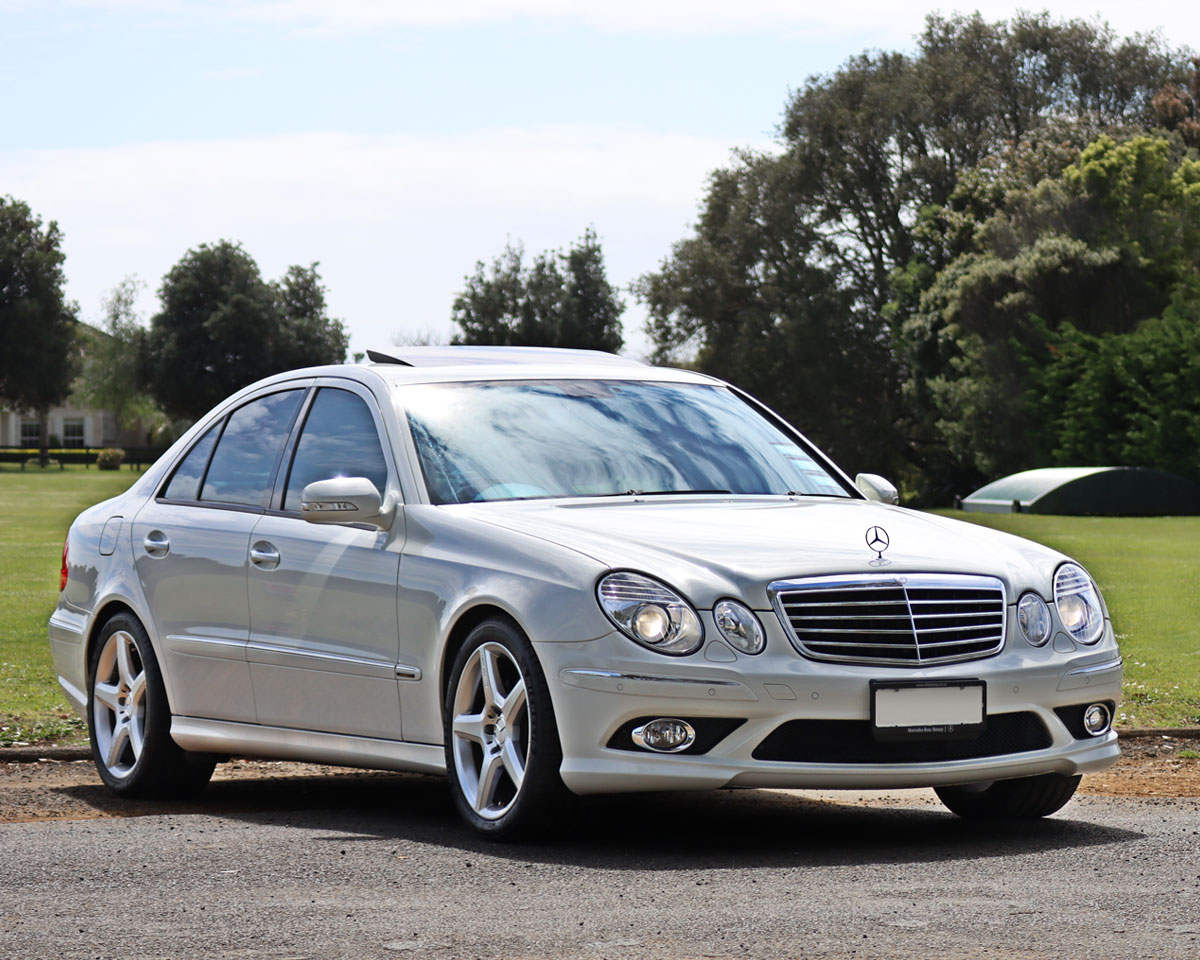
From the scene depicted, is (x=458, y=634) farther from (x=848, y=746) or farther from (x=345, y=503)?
(x=848, y=746)

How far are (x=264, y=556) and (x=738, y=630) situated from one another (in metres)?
2.32

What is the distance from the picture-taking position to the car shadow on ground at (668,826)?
6.37 meters

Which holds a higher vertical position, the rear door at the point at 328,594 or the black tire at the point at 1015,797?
the rear door at the point at 328,594

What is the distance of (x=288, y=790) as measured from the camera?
8758 mm

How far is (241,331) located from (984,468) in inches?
1884

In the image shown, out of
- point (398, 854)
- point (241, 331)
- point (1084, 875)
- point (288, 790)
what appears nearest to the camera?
point (1084, 875)

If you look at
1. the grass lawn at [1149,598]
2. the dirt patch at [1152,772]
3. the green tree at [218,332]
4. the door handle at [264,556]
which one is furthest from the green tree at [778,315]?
the door handle at [264,556]

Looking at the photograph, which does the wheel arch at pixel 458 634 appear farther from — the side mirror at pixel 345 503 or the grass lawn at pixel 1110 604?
the grass lawn at pixel 1110 604

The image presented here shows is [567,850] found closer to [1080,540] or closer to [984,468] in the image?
[1080,540]

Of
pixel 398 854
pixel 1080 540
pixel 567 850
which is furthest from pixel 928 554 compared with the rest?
pixel 1080 540

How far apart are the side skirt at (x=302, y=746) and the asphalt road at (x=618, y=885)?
24cm

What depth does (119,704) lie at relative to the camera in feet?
28.2

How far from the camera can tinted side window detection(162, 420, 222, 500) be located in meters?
8.58

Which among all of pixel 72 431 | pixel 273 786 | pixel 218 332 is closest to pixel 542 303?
pixel 218 332
